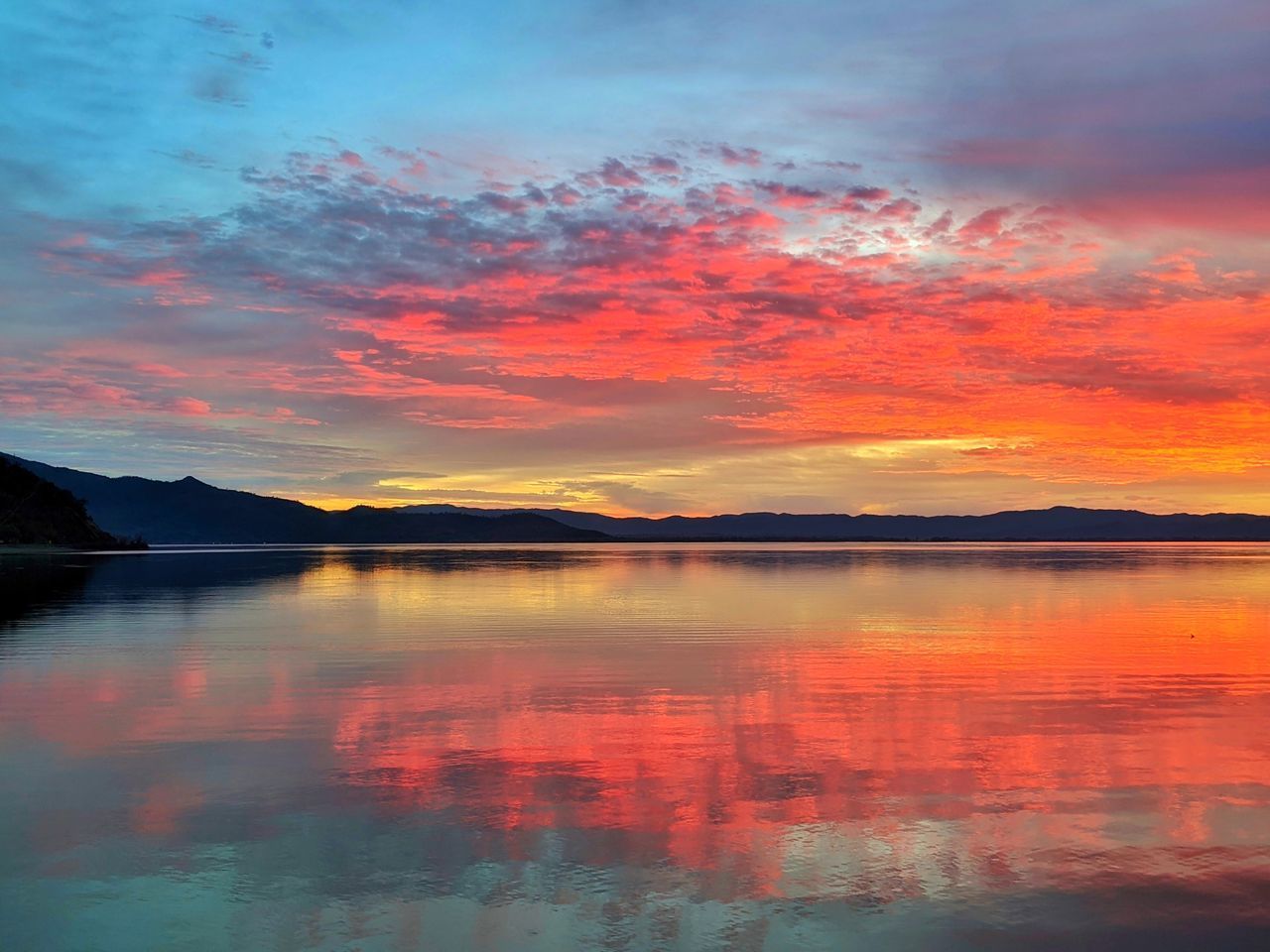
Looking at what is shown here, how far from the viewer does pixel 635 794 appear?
14.4 m

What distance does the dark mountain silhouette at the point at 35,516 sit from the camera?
176 metres

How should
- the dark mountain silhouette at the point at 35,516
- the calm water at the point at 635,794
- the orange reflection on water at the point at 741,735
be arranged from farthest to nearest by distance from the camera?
the dark mountain silhouette at the point at 35,516 < the orange reflection on water at the point at 741,735 < the calm water at the point at 635,794

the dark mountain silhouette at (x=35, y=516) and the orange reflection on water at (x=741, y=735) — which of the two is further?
Answer: the dark mountain silhouette at (x=35, y=516)

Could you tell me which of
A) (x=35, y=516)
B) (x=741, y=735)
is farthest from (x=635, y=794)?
(x=35, y=516)

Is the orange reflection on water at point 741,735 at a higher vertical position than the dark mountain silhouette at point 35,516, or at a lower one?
lower

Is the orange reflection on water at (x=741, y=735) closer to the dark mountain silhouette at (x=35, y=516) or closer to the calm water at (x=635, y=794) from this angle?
the calm water at (x=635, y=794)

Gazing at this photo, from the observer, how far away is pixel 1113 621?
39844 mm

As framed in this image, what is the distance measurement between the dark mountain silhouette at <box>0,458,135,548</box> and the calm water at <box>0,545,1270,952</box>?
165114mm

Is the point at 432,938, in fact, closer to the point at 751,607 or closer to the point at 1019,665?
the point at 1019,665

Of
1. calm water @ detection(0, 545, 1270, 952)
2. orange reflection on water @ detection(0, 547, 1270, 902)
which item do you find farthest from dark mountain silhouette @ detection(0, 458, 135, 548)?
calm water @ detection(0, 545, 1270, 952)

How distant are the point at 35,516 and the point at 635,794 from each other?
656 ft

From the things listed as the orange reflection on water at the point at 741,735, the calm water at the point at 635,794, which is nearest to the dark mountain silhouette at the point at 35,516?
the orange reflection on water at the point at 741,735

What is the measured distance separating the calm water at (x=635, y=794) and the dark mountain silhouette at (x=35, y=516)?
165114mm

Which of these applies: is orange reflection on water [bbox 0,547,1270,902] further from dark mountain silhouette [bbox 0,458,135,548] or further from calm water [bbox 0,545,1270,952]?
dark mountain silhouette [bbox 0,458,135,548]
